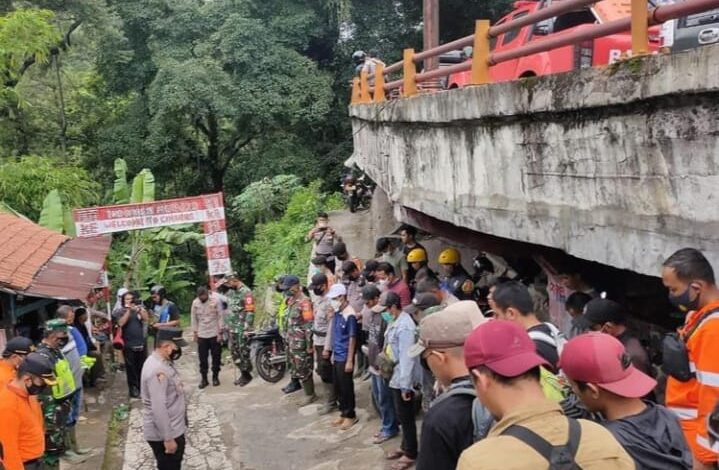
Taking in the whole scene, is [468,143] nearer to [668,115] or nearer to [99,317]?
[668,115]

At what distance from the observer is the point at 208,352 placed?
11.0m

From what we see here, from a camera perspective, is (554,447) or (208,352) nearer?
(554,447)

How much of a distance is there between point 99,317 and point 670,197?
456 inches

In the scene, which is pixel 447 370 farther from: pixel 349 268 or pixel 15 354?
pixel 349 268

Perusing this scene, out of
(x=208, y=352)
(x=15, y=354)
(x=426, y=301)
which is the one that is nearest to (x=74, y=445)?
(x=208, y=352)

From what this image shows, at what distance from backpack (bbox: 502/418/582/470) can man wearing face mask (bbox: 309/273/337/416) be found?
20.3 feet

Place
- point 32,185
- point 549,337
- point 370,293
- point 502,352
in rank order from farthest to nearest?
point 32,185, point 370,293, point 549,337, point 502,352

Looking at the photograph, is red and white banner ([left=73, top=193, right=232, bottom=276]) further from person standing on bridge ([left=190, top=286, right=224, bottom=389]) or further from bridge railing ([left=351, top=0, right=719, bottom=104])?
bridge railing ([left=351, top=0, right=719, bottom=104])

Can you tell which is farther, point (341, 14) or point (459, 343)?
point (341, 14)

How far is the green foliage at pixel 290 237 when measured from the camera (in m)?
17.0

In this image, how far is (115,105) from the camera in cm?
2359

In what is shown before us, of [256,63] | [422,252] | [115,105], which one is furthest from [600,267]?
[115,105]

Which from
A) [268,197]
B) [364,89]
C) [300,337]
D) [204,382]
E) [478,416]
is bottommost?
[204,382]

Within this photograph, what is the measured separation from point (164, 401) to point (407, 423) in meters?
2.25
